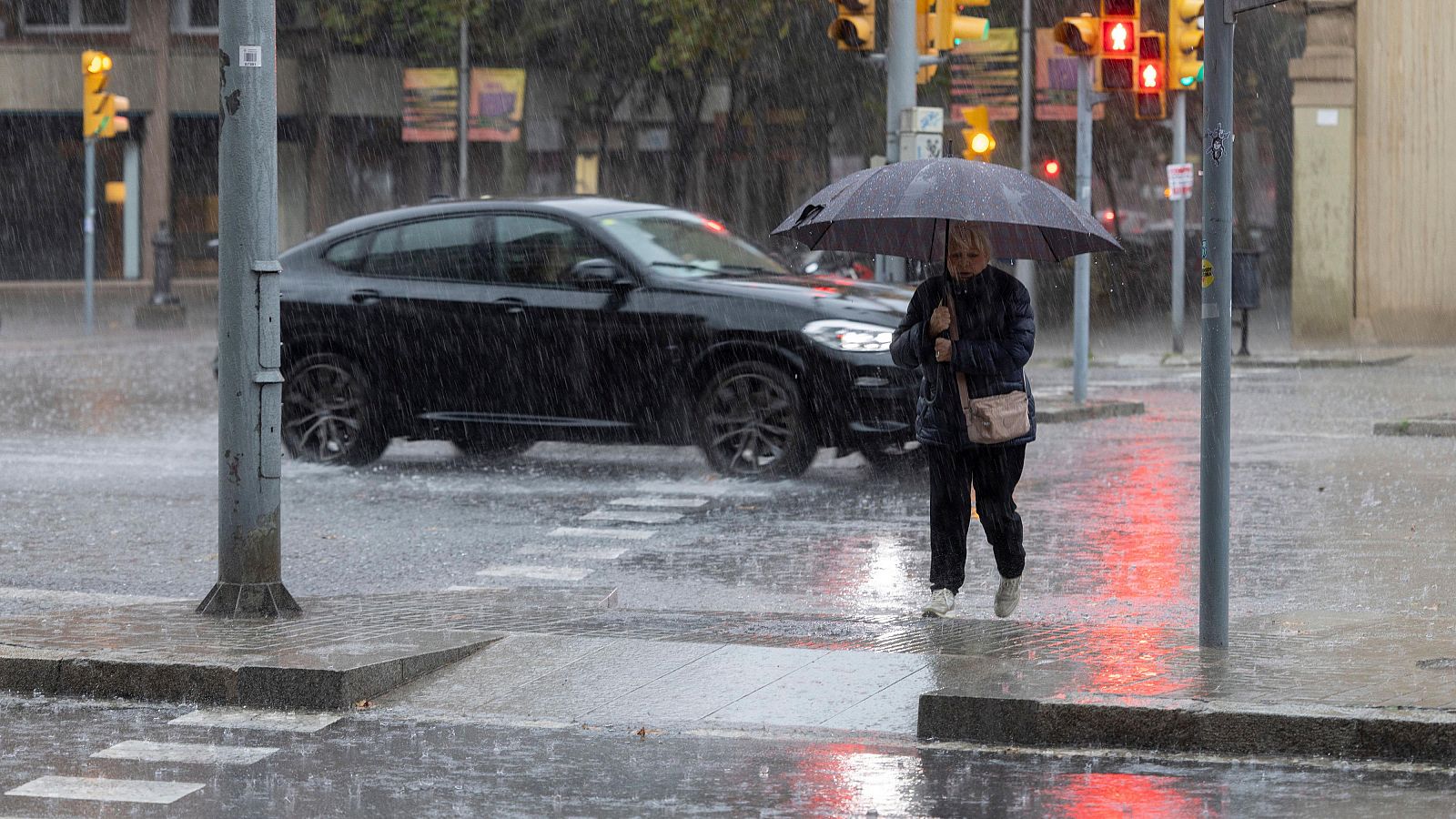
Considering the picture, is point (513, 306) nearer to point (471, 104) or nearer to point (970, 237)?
point (970, 237)

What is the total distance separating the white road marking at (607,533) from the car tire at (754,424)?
71.8 inches

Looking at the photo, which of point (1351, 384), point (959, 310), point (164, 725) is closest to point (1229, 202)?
point (959, 310)

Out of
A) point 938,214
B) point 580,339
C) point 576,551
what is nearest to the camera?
point 938,214

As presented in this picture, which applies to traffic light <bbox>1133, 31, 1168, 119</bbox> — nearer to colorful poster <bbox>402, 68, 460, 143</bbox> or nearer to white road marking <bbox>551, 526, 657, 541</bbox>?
white road marking <bbox>551, 526, 657, 541</bbox>

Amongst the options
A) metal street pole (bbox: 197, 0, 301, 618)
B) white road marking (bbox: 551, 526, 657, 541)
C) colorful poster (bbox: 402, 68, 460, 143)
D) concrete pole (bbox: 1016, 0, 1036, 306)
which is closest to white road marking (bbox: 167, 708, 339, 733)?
metal street pole (bbox: 197, 0, 301, 618)

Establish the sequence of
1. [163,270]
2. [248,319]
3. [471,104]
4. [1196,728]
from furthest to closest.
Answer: [471,104] < [163,270] < [248,319] < [1196,728]

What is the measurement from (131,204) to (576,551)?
31157mm

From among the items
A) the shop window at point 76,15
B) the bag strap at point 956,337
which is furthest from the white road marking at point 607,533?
the shop window at point 76,15

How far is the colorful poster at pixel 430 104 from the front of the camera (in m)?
38.6

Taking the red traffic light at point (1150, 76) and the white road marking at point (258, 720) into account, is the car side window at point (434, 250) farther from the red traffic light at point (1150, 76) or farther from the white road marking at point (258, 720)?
the red traffic light at point (1150, 76)

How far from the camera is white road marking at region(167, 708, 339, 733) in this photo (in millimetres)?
6484

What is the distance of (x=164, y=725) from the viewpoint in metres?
6.52

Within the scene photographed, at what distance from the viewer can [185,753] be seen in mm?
6121

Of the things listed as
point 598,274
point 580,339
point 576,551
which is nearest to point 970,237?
point 576,551
